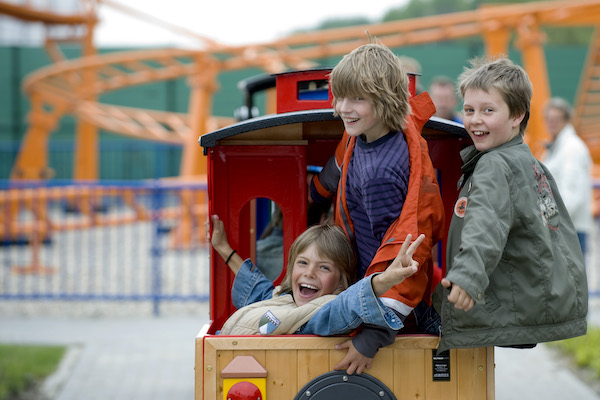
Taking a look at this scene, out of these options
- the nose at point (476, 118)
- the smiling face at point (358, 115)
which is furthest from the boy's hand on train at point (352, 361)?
the nose at point (476, 118)

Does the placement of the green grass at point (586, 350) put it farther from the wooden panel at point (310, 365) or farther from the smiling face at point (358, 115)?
the smiling face at point (358, 115)

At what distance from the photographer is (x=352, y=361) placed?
2197mm

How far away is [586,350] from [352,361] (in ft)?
13.0

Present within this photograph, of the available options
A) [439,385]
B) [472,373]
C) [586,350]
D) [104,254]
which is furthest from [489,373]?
[104,254]

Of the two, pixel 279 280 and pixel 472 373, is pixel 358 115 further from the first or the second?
pixel 279 280

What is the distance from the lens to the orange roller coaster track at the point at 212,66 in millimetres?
11023

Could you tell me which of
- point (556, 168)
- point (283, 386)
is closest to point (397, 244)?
point (283, 386)

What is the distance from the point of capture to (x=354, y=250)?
2.53 m

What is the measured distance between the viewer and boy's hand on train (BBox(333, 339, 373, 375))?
2.19 m

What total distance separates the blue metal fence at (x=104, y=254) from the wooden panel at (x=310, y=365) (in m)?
4.82

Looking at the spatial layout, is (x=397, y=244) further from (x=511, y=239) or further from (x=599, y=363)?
(x=599, y=363)

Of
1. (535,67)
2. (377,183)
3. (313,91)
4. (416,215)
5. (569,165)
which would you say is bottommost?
(416,215)

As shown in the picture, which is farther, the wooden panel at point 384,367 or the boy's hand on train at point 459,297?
the wooden panel at point 384,367

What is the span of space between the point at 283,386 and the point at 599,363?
3.73 meters
